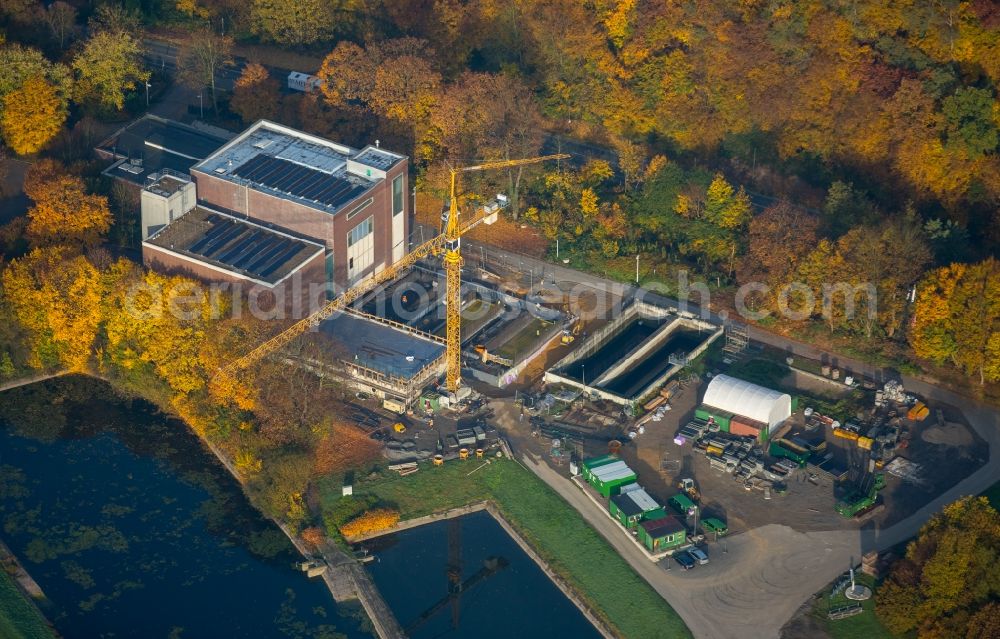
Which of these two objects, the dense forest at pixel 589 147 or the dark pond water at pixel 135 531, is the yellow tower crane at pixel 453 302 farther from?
the dark pond water at pixel 135 531

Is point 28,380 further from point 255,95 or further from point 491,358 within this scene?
point 491,358

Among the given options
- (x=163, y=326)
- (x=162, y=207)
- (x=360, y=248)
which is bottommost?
(x=163, y=326)

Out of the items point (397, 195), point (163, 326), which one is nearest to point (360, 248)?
Result: point (397, 195)

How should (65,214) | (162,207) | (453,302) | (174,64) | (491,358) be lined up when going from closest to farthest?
(453,302)
(491,358)
(162,207)
(65,214)
(174,64)

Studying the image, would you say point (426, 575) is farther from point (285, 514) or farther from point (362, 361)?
point (362, 361)

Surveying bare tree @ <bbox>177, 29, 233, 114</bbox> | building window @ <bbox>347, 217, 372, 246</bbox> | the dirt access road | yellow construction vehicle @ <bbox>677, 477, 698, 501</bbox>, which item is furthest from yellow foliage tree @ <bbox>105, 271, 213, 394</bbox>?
yellow construction vehicle @ <bbox>677, 477, 698, 501</bbox>
